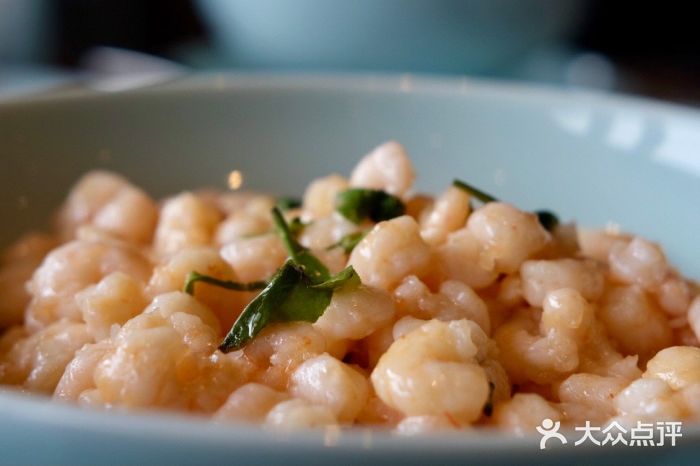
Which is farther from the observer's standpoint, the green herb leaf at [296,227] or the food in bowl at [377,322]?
the green herb leaf at [296,227]

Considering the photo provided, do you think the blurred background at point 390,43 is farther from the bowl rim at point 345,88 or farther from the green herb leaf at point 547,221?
the green herb leaf at point 547,221

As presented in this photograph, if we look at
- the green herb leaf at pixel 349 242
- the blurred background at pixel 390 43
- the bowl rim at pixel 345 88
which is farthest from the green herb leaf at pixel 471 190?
the blurred background at pixel 390 43

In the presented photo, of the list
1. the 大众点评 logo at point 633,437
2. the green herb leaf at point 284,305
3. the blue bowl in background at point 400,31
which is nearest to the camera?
the 大众点评 logo at point 633,437

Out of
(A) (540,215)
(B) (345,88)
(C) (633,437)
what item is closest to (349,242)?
(A) (540,215)

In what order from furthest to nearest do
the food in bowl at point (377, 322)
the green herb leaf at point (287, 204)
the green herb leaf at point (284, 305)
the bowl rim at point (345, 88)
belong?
the bowl rim at point (345, 88) < the green herb leaf at point (287, 204) < the green herb leaf at point (284, 305) < the food in bowl at point (377, 322)

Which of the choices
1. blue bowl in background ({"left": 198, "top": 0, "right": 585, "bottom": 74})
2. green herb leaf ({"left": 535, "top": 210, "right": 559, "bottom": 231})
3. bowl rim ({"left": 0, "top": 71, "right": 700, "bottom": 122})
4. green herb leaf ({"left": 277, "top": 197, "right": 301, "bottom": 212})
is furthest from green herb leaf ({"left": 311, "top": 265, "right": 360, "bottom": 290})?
blue bowl in background ({"left": 198, "top": 0, "right": 585, "bottom": 74})

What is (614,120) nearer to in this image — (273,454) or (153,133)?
(153,133)

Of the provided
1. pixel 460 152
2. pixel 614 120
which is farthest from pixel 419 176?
pixel 614 120

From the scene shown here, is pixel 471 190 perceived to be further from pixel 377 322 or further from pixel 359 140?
pixel 359 140
